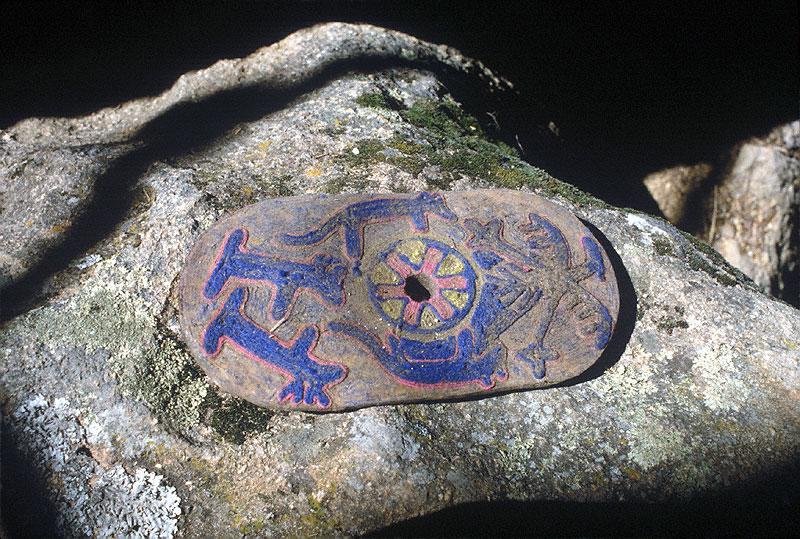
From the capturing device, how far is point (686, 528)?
66.0 inches

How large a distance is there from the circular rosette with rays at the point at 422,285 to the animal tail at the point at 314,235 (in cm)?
18

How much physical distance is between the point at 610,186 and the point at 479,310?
253cm

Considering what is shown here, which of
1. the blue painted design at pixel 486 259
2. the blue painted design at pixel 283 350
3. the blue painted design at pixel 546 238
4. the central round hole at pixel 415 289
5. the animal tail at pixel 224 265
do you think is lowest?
the blue painted design at pixel 283 350

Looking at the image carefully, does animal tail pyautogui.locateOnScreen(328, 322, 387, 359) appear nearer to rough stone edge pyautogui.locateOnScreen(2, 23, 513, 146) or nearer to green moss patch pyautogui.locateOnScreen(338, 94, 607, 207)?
green moss patch pyautogui.locateOnScreen(338, 94, 607, 207)

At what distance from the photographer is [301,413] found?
179 cm

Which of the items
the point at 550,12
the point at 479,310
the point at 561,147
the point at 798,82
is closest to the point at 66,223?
the point at 479,310

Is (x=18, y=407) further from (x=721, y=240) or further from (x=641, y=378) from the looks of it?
(x=721, y=240)

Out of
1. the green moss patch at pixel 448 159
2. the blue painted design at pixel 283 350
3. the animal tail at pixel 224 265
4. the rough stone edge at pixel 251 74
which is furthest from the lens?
the rough stone edge at pixel 251 74

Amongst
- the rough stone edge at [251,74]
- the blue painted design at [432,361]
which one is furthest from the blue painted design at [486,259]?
the rough stone edge at [251,74]

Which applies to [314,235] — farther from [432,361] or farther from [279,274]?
[432,361]

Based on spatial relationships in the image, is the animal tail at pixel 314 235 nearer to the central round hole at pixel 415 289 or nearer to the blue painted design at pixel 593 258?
the central round hole at pixel 415 289

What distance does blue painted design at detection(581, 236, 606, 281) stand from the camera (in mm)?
2105

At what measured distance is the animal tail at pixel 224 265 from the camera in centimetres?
189

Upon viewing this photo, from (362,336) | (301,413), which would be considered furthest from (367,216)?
(301,413)
